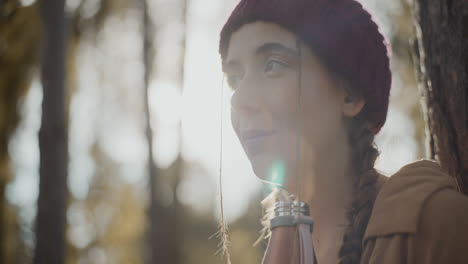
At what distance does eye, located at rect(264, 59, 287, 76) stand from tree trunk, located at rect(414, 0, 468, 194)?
83cm

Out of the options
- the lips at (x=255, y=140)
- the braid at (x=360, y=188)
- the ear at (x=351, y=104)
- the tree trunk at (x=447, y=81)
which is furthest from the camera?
the tree trunk at (x=447, y=81)

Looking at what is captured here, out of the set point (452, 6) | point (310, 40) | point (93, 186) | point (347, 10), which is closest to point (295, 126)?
point (310, 40)

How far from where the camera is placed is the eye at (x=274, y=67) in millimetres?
2283

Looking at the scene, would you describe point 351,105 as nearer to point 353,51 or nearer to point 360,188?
point 353,51

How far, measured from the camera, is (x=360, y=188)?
2.25m

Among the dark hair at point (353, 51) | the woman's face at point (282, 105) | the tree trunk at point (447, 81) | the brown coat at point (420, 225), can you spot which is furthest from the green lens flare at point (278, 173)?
the tree trunk at point (447, 81)

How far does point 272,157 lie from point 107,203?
12.0 m

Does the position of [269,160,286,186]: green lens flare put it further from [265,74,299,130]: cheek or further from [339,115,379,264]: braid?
[339,115,379,264]: braid

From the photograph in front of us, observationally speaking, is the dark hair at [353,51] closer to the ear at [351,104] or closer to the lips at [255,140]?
the ear at [351,104]

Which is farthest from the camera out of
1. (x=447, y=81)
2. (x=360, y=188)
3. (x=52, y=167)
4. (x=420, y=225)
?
(x=52, y=167)

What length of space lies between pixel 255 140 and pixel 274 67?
31 centimetres

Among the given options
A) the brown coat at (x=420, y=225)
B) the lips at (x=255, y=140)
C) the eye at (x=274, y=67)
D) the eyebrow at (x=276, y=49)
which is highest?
the eyebrow at (x=276, y=49)

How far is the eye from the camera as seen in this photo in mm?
2283

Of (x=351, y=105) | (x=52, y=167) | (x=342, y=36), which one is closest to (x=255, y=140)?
(x=351, y=105)
